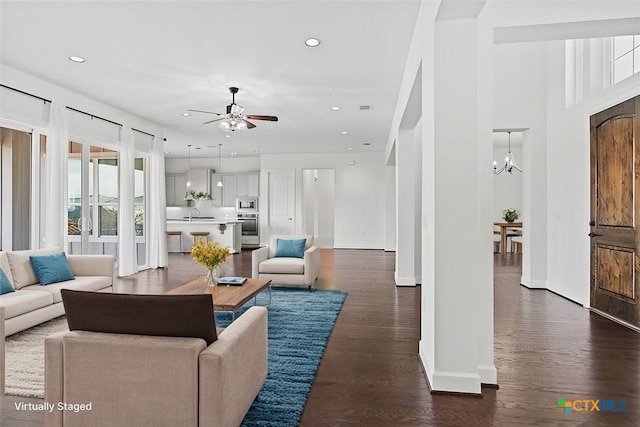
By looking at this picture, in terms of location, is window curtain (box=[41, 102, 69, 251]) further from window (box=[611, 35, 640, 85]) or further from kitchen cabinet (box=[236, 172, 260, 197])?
window (box=[611, 35, 640, 85])

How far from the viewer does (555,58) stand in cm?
495

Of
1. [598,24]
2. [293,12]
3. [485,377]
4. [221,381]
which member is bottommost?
[485,377]

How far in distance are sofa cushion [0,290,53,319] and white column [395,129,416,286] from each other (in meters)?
4.35

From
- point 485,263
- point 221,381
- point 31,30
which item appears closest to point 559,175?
point 485,263

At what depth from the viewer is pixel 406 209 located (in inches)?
215

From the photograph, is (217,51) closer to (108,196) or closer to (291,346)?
(291,346)

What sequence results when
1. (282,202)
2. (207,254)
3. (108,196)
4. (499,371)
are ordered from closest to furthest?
(499,371) → (207,254) → (108,196) → (282,202)

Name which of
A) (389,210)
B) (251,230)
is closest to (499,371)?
(389,210)

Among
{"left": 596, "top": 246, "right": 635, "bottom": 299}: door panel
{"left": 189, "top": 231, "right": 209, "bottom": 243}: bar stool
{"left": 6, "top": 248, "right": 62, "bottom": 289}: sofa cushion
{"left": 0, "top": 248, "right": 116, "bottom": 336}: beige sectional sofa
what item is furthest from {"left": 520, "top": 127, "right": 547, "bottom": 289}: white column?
{"left": 189, "top": 231, "right": 209, "bottom": 243}: bar stool

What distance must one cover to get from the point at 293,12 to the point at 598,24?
2.30 meters

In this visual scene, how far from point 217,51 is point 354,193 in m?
7.17

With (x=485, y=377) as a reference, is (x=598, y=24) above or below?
above

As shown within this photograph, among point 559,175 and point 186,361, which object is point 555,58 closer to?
point 559,175

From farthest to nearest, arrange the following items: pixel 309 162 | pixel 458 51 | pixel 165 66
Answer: pixel 309 162
pixel 165 66
pixel 458 51
